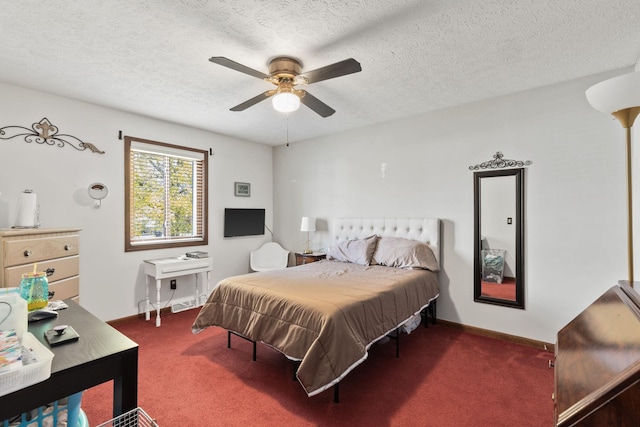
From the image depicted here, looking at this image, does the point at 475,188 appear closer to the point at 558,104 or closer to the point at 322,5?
the point at 558,104

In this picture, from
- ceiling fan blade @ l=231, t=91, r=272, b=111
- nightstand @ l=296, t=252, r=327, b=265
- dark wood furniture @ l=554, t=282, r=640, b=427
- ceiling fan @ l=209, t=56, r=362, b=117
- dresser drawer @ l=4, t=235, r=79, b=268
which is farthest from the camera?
nightstand @ l=296, t=252, r=327, b=265

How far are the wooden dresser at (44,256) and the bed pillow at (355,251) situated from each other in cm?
283

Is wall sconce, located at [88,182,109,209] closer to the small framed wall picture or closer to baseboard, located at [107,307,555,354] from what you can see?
baseboard, located at [107,307,555,354]

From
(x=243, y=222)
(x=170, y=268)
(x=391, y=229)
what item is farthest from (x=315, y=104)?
(x=243, y=222)

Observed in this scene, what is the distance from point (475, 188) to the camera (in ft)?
11.0

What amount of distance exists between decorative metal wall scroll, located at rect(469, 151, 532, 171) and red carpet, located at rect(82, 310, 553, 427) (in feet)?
6.11

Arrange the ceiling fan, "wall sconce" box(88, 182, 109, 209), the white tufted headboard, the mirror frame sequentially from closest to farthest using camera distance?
the ceiling fan
the mirror frame
"wall sconce" box(88, 182, 109, 209)
the white tufted headboard

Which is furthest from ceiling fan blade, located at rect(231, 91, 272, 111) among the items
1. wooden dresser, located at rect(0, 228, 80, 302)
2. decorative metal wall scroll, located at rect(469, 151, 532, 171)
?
decorative metal wall scroll, located at rect(469, 151, 532, 171)

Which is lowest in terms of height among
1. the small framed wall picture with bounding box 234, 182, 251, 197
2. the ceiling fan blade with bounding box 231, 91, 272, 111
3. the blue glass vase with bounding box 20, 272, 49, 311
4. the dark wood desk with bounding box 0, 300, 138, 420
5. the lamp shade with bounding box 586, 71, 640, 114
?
the dark wood desk with bounding box 0, 300, 138, 420

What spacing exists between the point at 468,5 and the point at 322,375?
2.50 meters

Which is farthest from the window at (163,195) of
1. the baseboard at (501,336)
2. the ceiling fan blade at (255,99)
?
the baseboard at (501,336)

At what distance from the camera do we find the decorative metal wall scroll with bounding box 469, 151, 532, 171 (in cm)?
312

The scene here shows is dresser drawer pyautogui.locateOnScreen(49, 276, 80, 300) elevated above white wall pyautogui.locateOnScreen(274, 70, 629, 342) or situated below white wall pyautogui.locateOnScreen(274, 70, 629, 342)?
below

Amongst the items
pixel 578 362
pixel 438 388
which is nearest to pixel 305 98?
pixel 578 362
